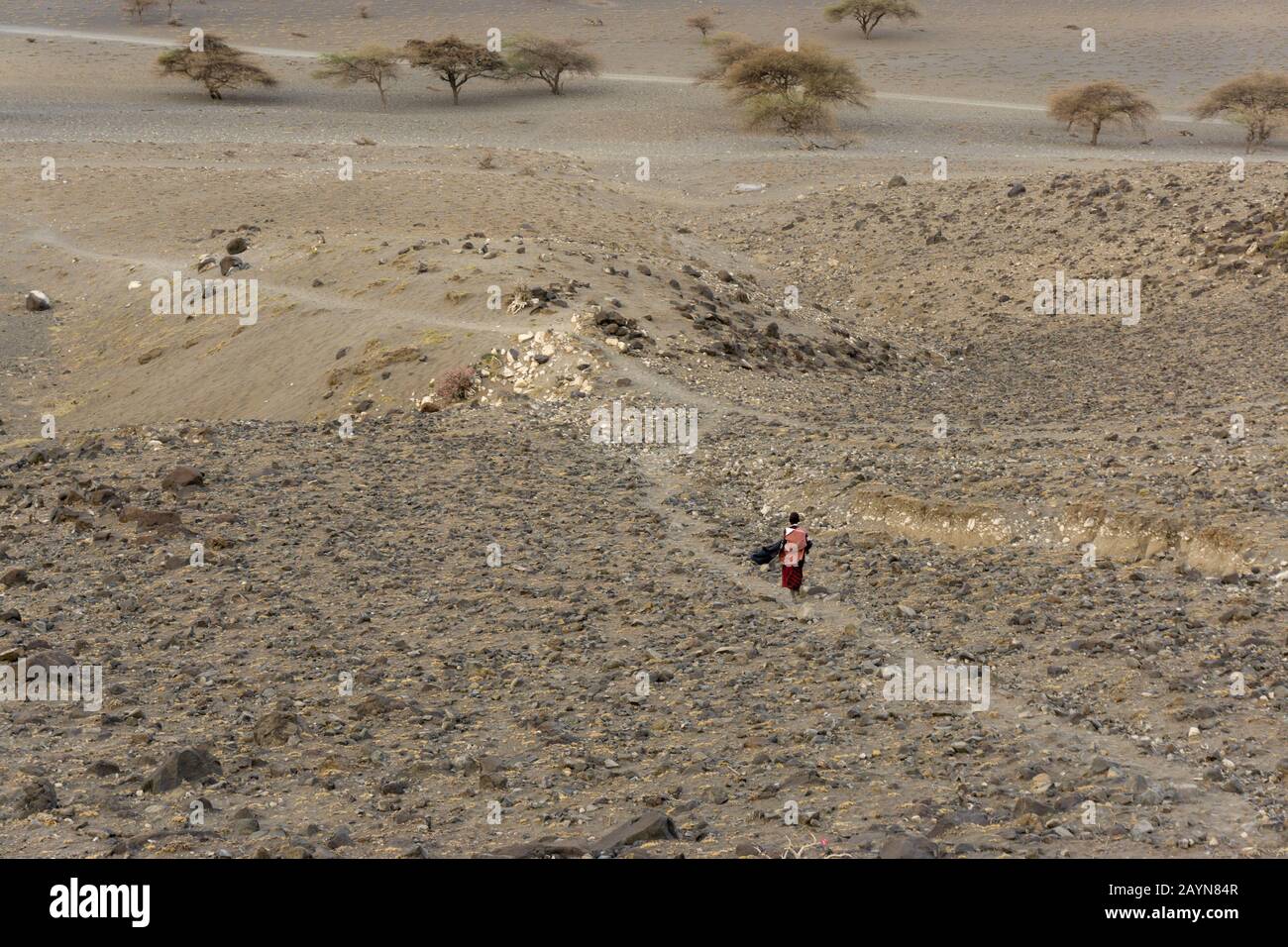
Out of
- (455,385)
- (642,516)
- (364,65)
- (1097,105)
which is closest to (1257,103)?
(1097,105)

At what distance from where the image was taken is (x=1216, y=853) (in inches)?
248

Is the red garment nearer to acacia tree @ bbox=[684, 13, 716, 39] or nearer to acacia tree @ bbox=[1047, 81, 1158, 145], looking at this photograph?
acacia tree @ bbox=[1047, 81, 1158, 145]

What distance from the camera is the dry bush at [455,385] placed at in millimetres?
17109

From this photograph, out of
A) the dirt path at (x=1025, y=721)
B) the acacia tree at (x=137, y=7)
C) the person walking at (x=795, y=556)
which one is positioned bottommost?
the dirt path at (x=1025, y=721)

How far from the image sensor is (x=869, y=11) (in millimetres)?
59344

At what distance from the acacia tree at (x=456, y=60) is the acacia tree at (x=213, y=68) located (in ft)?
18.0

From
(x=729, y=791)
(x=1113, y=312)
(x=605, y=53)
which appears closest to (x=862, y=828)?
(x=729, y=791)

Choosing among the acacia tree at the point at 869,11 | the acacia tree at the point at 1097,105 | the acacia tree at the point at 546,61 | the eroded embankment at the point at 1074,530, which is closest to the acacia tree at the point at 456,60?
the acacia tree at the point at 546,61

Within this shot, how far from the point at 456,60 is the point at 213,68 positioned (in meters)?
8.32

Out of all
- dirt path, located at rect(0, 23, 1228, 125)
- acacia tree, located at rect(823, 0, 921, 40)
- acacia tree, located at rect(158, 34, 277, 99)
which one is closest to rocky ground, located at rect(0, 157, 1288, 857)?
dirt path, located at rect(0, 23, 1228, 125)

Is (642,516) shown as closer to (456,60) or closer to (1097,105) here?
(1097,105)

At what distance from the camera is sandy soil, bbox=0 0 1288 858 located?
7414 millimetres

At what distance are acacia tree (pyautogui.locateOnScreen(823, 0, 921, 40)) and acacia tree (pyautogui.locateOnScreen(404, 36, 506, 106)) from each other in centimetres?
1871

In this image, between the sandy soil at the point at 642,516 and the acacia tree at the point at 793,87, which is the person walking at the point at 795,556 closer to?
the sandy soil at the point at 642,516
